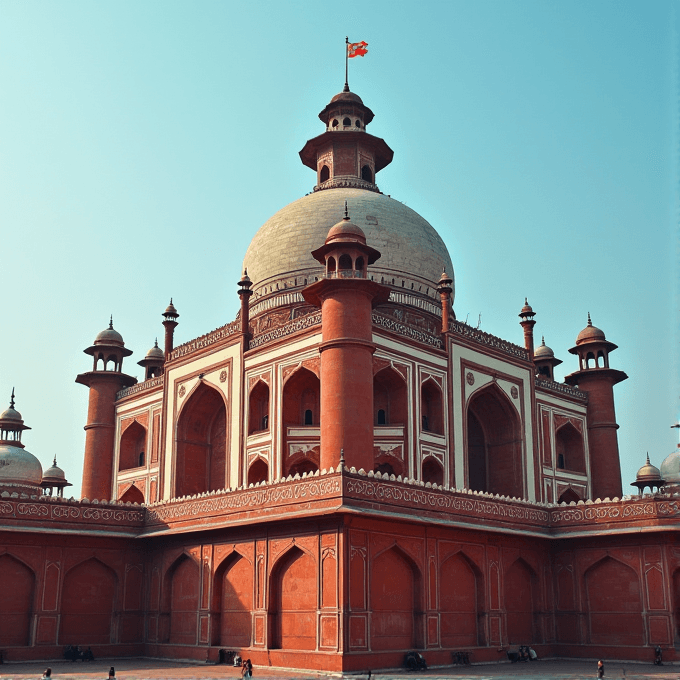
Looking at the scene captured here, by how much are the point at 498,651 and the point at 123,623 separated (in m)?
8.51

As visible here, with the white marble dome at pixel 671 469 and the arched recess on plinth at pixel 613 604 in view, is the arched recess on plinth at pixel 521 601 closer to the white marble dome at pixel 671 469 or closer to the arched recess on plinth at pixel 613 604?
the arched recess on plinth at pixel 613 604

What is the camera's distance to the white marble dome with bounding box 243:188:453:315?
26344 millimetres

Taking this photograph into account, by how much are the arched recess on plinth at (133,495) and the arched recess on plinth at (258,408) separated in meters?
5.84

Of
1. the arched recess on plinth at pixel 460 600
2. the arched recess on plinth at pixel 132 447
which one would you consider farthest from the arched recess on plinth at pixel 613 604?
the arched recess on plinth at pixel 132 447

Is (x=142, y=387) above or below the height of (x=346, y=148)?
below

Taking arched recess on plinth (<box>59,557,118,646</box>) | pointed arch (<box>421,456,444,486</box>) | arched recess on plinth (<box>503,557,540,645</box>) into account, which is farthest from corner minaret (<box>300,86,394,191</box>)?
arched recess on plinth (<box>59,557,118,646</box>)

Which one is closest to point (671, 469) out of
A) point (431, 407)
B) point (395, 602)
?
point (431, 407)

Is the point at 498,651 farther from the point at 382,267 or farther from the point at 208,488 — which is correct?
the point at 382,267

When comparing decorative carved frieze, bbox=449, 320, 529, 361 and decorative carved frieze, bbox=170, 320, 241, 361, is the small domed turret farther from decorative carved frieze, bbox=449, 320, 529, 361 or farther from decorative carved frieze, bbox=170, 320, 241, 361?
decorative carved frieze, bbox=170, 320, 241, 361

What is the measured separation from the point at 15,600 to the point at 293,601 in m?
6.51

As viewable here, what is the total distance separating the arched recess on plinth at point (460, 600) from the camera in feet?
54.9

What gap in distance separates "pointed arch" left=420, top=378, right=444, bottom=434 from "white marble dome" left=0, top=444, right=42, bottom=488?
1140 cm

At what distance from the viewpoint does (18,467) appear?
24.2 metres

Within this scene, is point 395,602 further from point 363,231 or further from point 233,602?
point 363,231
